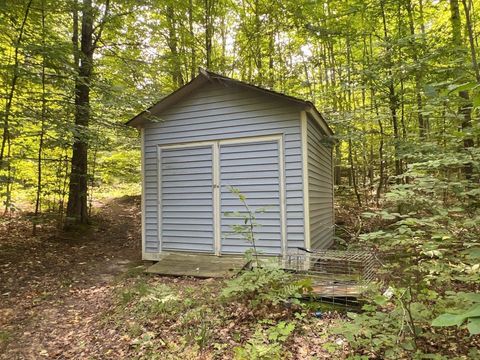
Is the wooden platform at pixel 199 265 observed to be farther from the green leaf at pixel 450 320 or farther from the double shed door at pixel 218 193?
the green leaf at pixel 450 320

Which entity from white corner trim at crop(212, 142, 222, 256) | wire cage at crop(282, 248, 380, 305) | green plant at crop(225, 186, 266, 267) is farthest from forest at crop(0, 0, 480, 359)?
white corner trim at crop(212, 142, 222, 256)

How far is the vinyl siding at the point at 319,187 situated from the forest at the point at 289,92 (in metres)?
0.55

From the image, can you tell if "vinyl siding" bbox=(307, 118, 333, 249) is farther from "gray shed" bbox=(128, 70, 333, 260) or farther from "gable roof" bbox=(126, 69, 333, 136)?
"gable roof" bbox=(126, 69, 333, 136)

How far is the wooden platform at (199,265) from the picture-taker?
537 cm

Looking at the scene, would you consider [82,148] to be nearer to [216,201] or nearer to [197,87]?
[197,87]

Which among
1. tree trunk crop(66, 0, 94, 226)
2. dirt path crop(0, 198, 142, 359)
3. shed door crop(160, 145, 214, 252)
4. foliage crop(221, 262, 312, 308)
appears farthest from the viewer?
tree trunk crop(66, 0, 94, 226)

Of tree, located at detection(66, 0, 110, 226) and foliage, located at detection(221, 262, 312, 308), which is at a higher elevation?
tree, located at detection(66, 0, 110, 226)

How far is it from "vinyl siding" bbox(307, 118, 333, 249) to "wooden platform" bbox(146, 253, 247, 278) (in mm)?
1530

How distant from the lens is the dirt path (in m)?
3.59

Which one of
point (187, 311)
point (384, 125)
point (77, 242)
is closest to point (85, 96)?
point (77, 242)

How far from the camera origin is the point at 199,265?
18.9 ft

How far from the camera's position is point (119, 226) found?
985 cm

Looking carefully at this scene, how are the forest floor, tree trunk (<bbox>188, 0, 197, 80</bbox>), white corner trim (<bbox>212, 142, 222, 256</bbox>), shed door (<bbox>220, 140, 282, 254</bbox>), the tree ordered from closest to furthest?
1. the forest floor
2. shed door (<bbox>220, 140, 282, 254</bbox>)
3. white corner trim (<bbox>212, 142, 222, 256</bbox>)
4. the tree
5. tree trunk (<bbox>188, 0, 197, 80</bbox>)

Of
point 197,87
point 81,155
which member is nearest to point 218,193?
point 197,87
